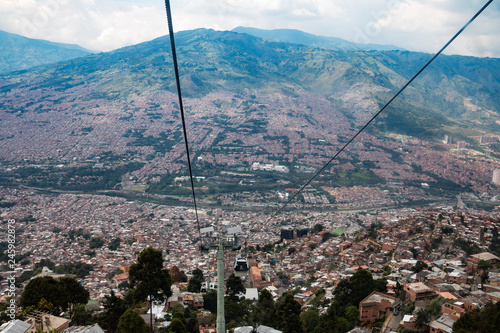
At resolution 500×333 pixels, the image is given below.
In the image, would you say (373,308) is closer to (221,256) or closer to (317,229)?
(221,256)

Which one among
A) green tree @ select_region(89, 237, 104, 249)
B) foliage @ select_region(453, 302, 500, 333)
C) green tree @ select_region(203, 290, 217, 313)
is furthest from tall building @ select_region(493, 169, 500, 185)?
green tree @ select_region(89, 237, 104, 249)

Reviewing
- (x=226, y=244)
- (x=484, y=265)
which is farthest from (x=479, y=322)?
(x=484, y=265)

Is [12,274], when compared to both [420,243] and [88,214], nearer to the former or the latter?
[88,214]

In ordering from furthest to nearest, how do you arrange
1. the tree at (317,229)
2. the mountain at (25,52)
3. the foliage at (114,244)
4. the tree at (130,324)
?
the mountain at (25,52)
the tree at (317,229)
the foliage at (114,244)
the tree at (130,324)

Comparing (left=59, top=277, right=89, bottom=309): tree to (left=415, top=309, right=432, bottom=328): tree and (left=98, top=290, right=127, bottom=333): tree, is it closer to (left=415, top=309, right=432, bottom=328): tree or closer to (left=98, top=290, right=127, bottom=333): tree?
(left=98, top=290, right=127, bottom=333): tree

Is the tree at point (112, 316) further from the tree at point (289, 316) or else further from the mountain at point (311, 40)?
the mountain at point (311, 40)

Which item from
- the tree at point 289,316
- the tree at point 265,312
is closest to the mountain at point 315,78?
the tree at point 265,312
